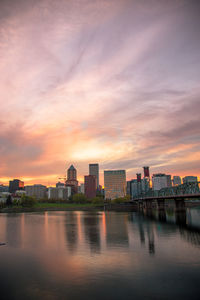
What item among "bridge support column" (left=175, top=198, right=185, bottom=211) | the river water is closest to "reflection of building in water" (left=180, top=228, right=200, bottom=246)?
the river water

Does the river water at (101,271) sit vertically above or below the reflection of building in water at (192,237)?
above

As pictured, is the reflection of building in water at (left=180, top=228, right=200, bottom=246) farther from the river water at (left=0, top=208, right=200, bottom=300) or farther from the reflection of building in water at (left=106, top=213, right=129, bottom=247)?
the reflection of building in water at (left=106, top=213, right=129, bottom=247)

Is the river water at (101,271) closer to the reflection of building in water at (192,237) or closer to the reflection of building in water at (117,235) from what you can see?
the reflection of building in water at (117,235)

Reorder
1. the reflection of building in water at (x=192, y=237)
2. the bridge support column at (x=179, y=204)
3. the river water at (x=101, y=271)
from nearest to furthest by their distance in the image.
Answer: the river water at (x=101, y=271)
the reflection of building in water at (x=192, y=237)
the bridge support column at (x=179, y=204)

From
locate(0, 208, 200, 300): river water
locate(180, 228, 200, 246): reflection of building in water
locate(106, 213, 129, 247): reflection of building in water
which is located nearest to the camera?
locate(0, 208, 200, 300): river water

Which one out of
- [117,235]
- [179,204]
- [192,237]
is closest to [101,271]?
[117,235]

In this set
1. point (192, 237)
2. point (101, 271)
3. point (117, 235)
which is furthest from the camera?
point (117, 235)

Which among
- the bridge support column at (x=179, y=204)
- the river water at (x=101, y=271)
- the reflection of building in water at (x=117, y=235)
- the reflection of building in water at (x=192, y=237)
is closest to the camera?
the river water at (x=101, y=271)

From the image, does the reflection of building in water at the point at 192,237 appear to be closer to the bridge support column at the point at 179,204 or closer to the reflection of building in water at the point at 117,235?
the reflection of building in water at the point at 117,235

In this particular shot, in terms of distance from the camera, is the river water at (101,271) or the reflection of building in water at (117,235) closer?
the river water at (101,271)

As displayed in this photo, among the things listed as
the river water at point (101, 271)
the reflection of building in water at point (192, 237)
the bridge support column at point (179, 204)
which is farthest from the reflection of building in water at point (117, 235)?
the bridge support column at point (179, 204)

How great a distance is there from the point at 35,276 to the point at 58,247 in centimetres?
1531

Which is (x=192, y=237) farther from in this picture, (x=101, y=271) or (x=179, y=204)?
(x=179, y=204)

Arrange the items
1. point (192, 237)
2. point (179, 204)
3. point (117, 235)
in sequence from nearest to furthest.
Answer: point (192, 237)
point (117, 235)
point (179, 204)
